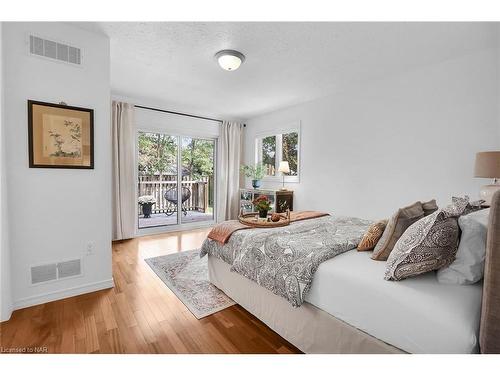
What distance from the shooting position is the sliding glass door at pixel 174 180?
4.76 meters

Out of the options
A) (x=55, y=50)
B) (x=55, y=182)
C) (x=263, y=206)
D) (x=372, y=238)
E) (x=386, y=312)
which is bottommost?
(x=386, y=312)

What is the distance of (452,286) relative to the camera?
120 centimetres

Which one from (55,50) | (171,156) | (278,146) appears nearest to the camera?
(55,50)

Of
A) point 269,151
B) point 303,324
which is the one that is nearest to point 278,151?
point 269,151

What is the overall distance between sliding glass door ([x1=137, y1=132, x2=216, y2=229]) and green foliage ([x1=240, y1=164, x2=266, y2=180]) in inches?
29.6

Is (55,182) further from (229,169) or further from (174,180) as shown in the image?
(229,169)

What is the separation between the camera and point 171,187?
16.7 ft

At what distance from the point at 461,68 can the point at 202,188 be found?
15.3ft

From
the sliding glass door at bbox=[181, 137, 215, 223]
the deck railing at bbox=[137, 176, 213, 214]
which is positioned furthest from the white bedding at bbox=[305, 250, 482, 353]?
the sliding glass door at bbox=[181, 137, 215, 223]

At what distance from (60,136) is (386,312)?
2829mm

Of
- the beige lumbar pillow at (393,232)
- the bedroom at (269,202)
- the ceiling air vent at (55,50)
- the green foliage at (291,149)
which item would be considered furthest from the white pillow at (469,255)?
the green foliage at (291,149)

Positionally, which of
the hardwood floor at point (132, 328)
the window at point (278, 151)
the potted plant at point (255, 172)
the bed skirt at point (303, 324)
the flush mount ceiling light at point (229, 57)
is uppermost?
the flush mount ceiling light at point (229, 57)

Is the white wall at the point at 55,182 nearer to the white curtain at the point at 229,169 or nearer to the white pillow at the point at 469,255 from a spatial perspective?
the white pillow at the point at 469,255
